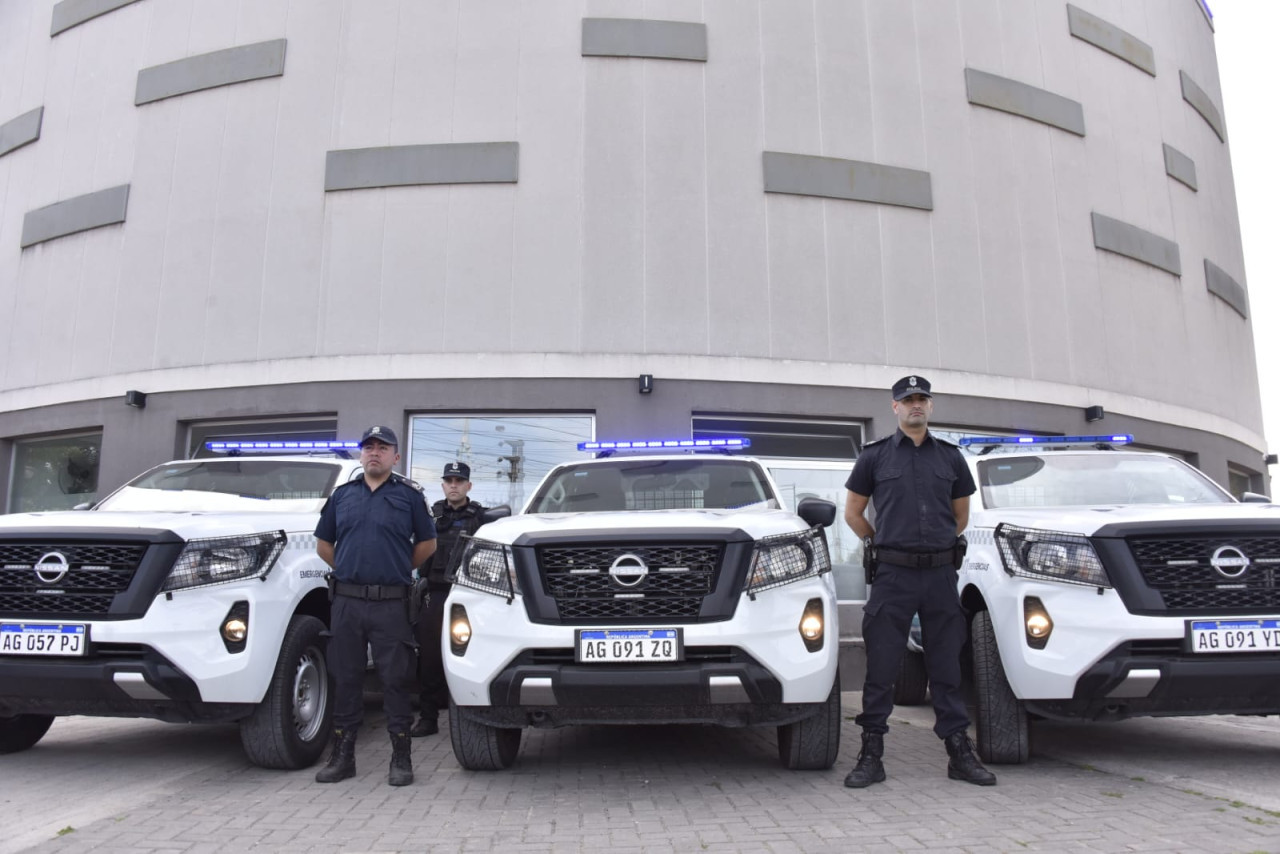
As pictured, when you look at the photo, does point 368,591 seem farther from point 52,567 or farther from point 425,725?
point 425,725

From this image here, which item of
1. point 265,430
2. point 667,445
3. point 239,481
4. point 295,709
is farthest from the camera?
point 265,430

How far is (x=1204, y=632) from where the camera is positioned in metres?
3.91

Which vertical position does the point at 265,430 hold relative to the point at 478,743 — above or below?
above

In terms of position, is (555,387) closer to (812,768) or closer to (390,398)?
(390,398)

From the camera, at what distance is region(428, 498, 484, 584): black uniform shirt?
6.27m

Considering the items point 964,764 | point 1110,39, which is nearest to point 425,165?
point 964,764

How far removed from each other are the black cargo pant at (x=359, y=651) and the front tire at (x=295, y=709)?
9.5 inches

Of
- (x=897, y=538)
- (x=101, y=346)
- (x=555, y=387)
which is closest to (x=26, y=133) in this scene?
(x=101, y=346)

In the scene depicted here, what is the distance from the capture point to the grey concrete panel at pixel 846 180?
39.5 ft

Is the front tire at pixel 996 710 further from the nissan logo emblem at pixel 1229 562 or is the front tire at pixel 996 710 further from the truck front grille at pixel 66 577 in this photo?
the truck front grille at pixel 66 577

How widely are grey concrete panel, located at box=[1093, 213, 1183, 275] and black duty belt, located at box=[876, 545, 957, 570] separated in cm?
1176

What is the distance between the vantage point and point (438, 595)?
6047 mm

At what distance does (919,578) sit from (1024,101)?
484 inches

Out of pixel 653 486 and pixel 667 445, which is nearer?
pixel 653 486
